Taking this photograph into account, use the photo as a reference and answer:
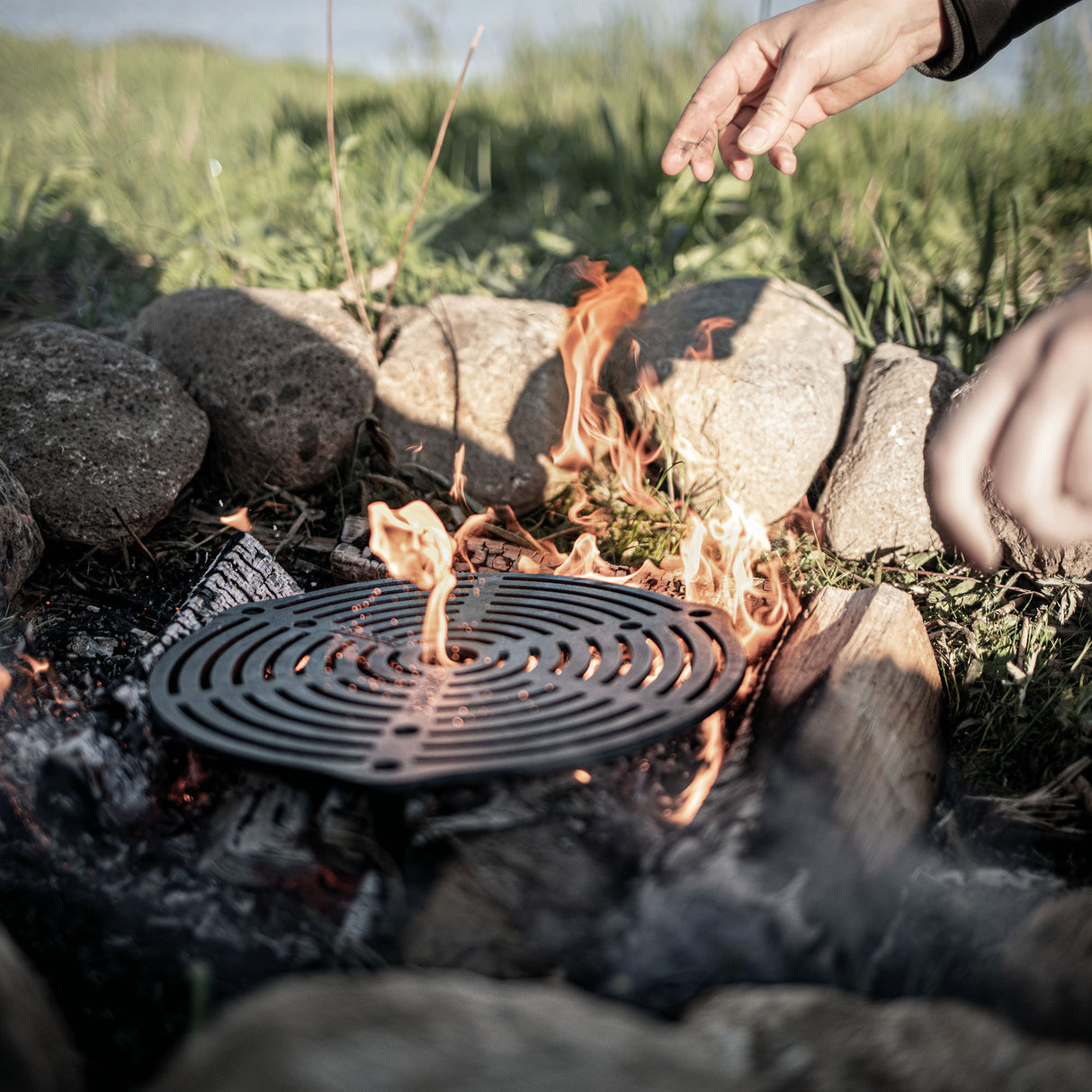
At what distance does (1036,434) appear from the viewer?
1.33 meters

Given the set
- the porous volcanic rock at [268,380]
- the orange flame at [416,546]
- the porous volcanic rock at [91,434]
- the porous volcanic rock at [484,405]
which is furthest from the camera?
the porous volcanic rock at [484,405]

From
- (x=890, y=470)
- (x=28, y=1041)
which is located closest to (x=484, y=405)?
(x=890, y=470)

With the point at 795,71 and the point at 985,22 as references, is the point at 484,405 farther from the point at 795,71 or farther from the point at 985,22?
the point at 985,22

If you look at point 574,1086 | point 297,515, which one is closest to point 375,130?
point 297,515

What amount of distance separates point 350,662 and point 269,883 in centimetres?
51

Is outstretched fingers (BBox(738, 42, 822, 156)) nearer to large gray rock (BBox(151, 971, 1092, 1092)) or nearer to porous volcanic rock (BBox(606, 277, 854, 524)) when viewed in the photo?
porous volcanic rock (BBox(606, 277, 854, 524))

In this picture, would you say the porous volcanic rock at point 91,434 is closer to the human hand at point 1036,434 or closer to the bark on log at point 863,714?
the bark on log at point 863,714

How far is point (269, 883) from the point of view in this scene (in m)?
1.51

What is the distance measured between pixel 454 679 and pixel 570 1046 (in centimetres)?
90

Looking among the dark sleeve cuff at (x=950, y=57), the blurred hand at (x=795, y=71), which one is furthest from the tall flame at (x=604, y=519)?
the dark sleeve cuff at (x=950, y=57)

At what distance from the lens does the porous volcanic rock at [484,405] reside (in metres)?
3.14

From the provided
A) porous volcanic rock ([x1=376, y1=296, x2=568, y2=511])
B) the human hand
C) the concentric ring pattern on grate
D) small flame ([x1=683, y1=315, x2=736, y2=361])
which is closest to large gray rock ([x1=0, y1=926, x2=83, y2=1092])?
the concentric ring pattern on grate

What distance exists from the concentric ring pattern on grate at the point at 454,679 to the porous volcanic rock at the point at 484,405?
34.8 inches

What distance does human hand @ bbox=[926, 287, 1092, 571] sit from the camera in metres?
1.30
